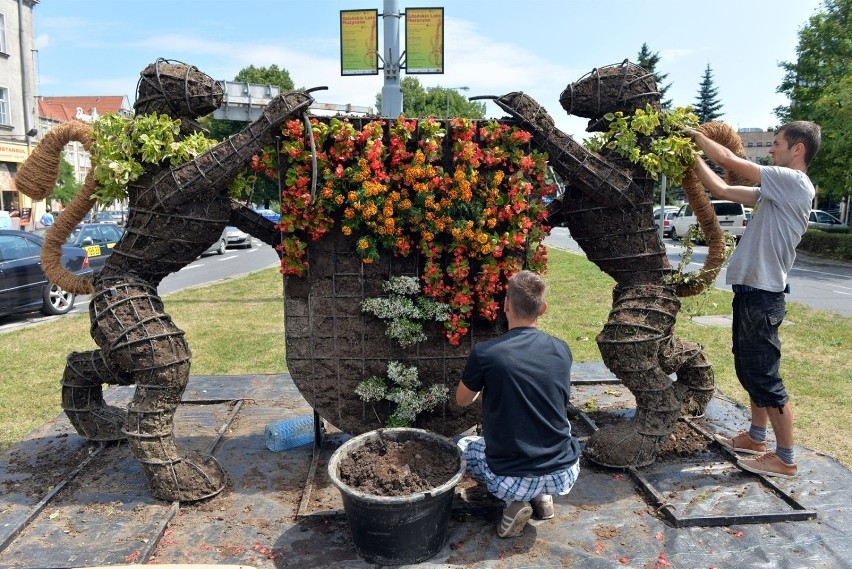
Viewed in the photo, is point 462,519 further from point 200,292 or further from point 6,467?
point 200,292

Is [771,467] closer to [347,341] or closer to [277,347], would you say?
[347,341]

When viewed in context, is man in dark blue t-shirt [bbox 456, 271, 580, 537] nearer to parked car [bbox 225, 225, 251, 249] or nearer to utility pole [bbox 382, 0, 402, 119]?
utility pole [bbox 382, 0, 402, 119]

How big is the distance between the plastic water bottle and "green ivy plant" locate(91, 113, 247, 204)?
6.29 ft

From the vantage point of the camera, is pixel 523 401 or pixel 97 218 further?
pixel 97 218

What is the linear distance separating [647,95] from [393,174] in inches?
68.6

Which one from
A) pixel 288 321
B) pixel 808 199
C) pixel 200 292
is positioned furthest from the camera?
pixel 200 292

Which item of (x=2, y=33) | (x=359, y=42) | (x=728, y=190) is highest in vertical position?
(x=2, y=33)

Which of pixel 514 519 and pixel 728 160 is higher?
pixel 728 160

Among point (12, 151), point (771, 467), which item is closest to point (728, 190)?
point (771, 467)

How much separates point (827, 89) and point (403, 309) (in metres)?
20.1

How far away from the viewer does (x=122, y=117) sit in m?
3.64

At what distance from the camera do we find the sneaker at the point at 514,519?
3.11 m

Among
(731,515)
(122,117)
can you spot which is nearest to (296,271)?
(122,117)

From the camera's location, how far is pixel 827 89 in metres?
18.4
